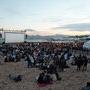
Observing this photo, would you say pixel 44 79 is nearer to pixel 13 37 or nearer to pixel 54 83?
pixel 54 83

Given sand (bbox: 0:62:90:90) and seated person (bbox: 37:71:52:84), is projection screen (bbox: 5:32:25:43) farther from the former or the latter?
seated person (bbox: 37:71:52:84)

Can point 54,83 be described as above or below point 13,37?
below

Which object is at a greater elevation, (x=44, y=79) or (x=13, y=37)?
(x=13, y=37)

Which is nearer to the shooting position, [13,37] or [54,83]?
[54,83]

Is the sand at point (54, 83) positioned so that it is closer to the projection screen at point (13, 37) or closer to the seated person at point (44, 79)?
the seated person at point (44, 79)

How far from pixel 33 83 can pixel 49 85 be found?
1.41 m

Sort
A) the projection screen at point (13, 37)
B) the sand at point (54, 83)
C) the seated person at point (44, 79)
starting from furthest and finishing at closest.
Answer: the projection screen at point (13, 37) < the seated person at point (44, 79) < the sand at point (54, 83)

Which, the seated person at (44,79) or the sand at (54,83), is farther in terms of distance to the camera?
the seated person at (44,79)

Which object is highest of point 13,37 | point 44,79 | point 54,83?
point 13,37

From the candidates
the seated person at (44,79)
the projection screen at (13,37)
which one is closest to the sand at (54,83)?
the seated person at (44,79)

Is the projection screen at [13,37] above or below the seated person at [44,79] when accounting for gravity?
above

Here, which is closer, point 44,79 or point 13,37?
point 44,79

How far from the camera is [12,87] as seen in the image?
757 inches

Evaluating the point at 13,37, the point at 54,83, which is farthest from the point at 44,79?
the point at 13,37
